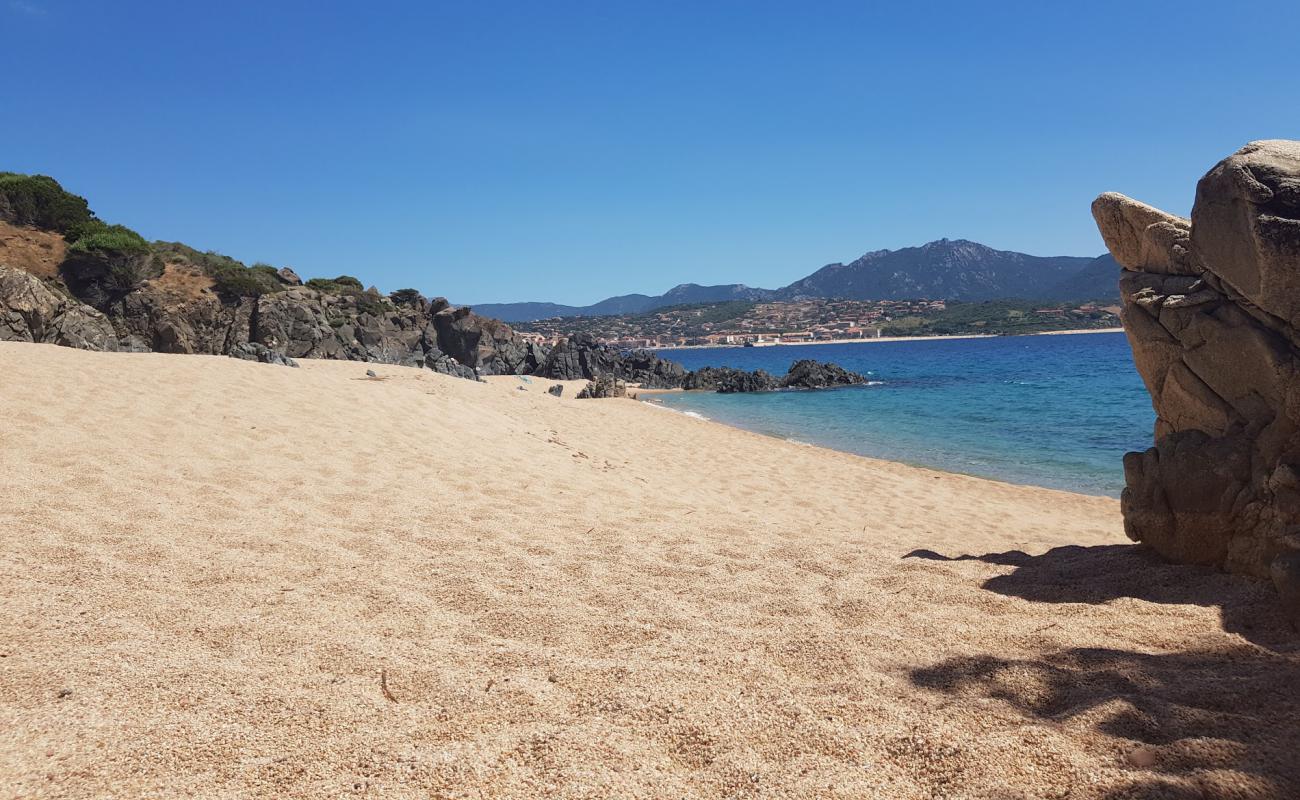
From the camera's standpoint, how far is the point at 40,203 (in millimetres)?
26906

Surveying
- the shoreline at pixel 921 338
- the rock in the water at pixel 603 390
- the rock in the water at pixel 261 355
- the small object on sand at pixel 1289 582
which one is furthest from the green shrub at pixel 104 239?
the shoreline at pixel 921 338

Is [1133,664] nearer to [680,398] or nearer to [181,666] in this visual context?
[181,666]

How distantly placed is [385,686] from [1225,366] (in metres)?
5.98

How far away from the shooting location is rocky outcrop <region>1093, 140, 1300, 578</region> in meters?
4.50

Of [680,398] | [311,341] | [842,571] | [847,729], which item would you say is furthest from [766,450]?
[680,398]

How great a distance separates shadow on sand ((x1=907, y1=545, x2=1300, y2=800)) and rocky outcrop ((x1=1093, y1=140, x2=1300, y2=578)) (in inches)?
21.4

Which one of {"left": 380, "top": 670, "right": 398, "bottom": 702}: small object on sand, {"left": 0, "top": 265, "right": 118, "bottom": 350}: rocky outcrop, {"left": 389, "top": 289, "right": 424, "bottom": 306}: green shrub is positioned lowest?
{"left": 380, "top": 670, "right": 398, "bottom": 702}: small object on sand

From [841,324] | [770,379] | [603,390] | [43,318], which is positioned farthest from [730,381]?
[841,324]

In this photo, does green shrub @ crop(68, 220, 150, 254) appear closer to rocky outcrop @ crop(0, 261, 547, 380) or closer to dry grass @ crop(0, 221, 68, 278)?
dry grass @ crop(0, 221, 68, 278)

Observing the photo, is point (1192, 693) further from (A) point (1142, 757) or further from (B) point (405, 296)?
(B) point (405, 296)

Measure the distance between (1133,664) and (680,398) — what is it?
36496 mm

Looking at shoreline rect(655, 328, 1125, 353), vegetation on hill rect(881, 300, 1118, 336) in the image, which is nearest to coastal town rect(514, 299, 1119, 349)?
vegetation on hill rect(881, 300, 1118, 336)

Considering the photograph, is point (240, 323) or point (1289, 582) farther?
point (240, 323)

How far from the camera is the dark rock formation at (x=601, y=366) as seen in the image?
42719 millimetres
